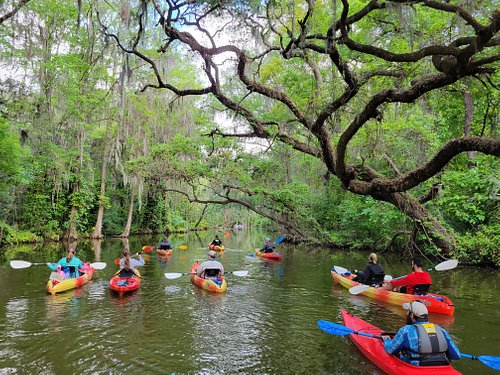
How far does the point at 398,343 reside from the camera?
501 cm

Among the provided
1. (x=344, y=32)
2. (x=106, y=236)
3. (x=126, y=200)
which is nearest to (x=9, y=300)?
(x=344, y=32)

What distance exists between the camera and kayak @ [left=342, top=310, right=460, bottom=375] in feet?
15.4

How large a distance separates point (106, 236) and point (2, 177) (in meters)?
11.4

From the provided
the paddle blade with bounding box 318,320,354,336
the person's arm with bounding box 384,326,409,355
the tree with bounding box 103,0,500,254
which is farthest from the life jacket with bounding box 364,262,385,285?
the person's arm with bounding box 384,326,409,355

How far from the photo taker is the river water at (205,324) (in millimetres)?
5676

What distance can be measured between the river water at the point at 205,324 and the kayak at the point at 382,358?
0.57 ft

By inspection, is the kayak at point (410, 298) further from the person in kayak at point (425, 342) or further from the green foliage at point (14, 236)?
the green foliage at point (14, 236)

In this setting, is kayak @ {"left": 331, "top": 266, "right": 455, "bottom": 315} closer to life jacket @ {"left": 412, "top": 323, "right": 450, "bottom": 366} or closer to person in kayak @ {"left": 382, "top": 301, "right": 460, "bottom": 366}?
person in kayak @ {"left": 382, "top": 301, "right": 460, "bottom": 366}

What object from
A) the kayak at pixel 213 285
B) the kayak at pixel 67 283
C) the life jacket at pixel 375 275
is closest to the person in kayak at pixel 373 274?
the life jacket at pixel 375 275

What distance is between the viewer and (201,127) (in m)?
29.1

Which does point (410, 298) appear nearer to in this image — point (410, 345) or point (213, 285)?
point (410, 345)

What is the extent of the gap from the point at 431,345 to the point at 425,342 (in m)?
0.08

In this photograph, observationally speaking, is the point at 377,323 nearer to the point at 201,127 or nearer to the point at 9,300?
the point at 9,300

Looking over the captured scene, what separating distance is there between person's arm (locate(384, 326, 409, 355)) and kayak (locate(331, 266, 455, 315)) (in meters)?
3.86
